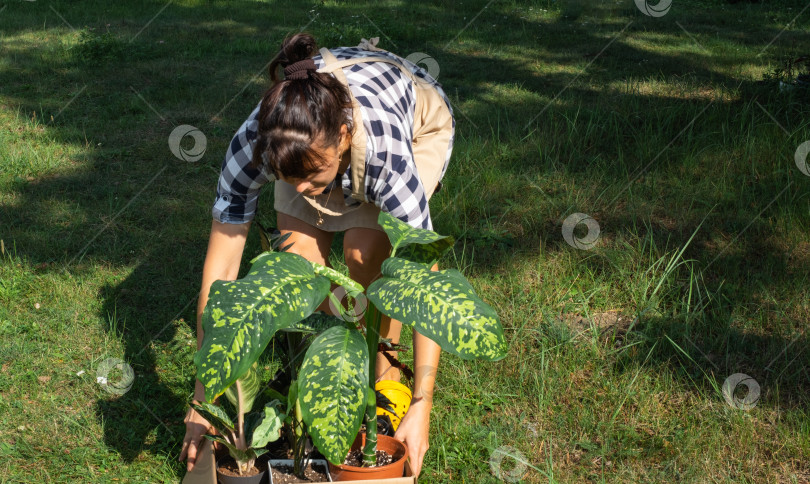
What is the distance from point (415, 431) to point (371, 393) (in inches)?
9.3

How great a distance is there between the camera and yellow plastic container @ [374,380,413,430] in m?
2.24

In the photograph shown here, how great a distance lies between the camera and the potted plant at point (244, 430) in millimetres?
1777

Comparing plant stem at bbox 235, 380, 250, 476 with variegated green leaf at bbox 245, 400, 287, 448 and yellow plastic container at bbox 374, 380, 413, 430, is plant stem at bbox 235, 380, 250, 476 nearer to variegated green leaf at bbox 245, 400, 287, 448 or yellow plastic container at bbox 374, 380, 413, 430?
variegated green leaf at bbox 245, 400, 287, 448

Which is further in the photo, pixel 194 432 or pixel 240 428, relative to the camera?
pixel 194 432

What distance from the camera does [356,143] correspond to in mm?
1963

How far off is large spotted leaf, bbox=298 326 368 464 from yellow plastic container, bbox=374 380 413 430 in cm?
73

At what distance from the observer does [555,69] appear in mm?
5629

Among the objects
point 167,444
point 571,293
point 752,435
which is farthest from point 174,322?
point 752,435

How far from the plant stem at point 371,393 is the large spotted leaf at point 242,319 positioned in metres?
0.24

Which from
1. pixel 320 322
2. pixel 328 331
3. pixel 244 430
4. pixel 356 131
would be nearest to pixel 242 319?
pixel 328 331

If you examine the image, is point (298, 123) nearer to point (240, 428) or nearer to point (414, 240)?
point (414, 240)

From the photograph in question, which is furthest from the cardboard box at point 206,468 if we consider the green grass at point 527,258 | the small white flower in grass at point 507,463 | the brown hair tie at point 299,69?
the brown hair tie at point 299,69

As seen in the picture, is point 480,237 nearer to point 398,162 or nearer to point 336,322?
point 398,162

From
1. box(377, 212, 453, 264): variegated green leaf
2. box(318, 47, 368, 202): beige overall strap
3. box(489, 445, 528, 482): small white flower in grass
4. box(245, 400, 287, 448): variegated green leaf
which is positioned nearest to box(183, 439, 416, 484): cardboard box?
box(245, 400, 287, 448): variegated green leaf
